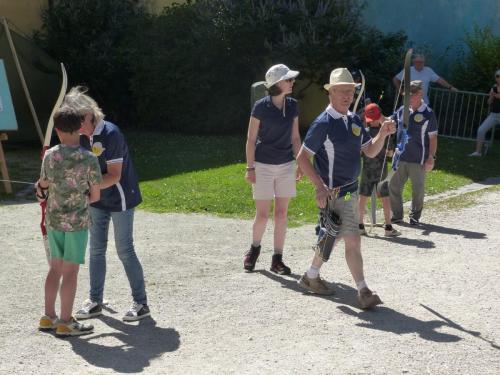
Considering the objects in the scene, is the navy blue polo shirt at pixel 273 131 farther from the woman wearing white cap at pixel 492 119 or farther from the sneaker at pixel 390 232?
the woman wearing white cap at pixel 492 119

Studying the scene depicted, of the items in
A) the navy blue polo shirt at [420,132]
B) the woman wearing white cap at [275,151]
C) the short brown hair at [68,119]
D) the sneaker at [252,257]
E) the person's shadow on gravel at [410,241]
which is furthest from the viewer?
the navy blue polo shirt at [420,132]

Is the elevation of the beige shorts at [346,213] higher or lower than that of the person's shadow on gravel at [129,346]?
higher

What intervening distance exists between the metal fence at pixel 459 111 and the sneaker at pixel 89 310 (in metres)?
Result: 12.1

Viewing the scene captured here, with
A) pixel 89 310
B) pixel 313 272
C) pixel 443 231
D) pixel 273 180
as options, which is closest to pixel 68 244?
pixel 89 310

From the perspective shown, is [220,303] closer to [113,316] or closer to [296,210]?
[113,316]

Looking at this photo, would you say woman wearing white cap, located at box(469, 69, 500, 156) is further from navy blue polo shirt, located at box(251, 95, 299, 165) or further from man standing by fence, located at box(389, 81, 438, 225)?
navy blue polo shirt, located at box(251, 95, 299, 165)

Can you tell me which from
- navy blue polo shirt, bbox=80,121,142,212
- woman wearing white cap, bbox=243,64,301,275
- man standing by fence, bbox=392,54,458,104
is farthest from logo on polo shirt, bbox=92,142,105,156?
man standing by fence, bbox=392,54,458,104

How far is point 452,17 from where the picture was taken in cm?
1955

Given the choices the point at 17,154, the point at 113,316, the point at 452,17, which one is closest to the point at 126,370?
the point at 113,316

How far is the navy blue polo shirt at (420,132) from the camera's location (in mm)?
9227

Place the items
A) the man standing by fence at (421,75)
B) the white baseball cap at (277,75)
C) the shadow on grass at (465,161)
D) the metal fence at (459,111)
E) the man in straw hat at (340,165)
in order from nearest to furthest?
the man in straw hat at (340,165), the white baseball cap at (277,75), the shadow on grass at (465,161), the man standing by fence at (421,75), the metal fence at (459,111)

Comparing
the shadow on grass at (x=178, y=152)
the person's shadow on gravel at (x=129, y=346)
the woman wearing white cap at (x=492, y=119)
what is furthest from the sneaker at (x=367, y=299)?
the woman wearing white cap at (x=492, y=119)

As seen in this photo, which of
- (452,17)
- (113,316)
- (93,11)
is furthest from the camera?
(452,17)

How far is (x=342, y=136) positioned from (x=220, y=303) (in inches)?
64.7
